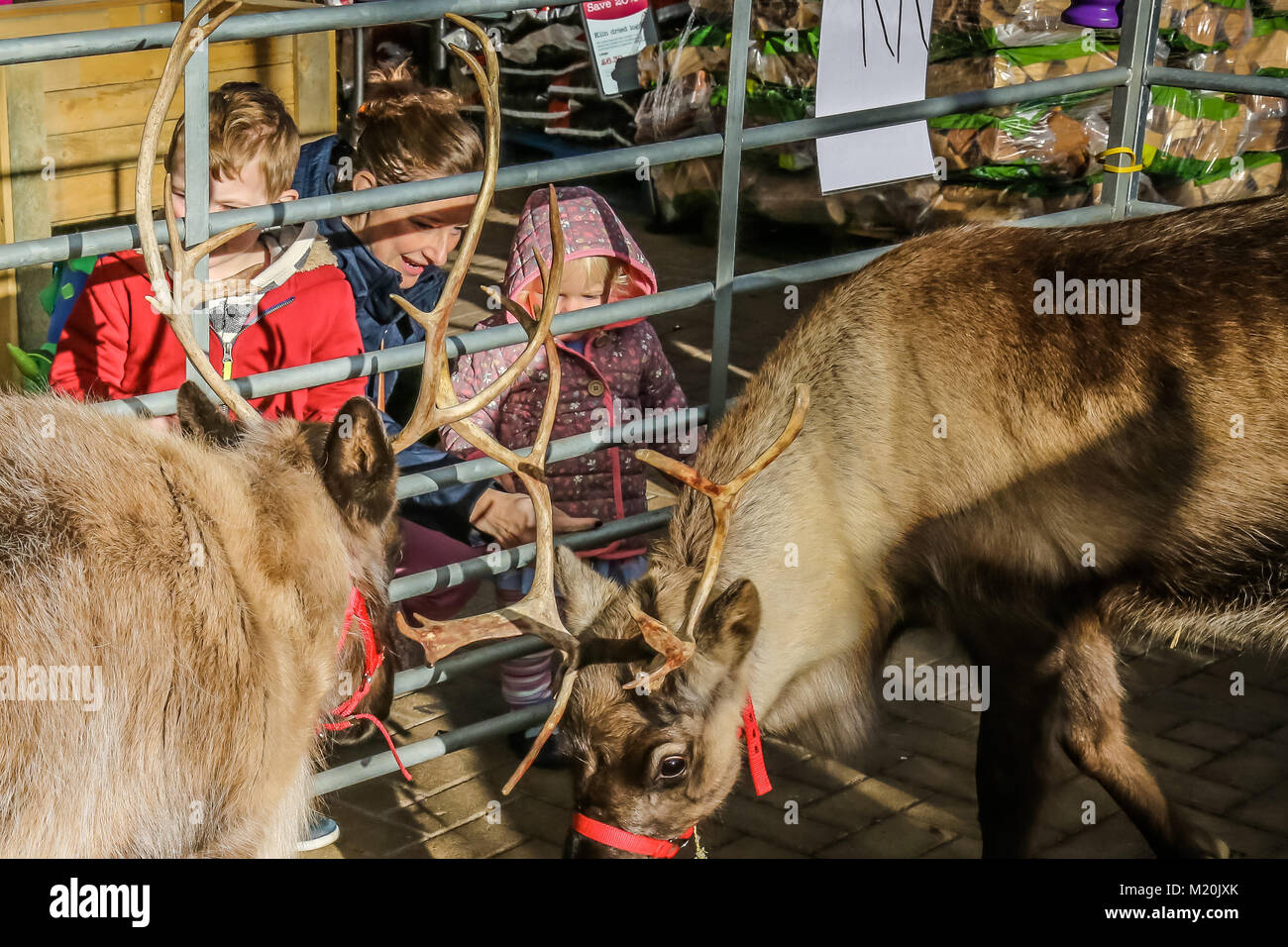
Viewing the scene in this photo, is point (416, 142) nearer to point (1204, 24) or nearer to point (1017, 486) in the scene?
point (1017, 486)

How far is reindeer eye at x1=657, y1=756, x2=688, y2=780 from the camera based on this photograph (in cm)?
285

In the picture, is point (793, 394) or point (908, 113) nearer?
point (793, 394)

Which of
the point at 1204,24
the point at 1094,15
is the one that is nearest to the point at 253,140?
the point at 1094,15

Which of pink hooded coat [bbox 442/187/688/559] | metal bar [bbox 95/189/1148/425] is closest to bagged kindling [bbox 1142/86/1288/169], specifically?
metal bar [bbox 95/189/1148/425]

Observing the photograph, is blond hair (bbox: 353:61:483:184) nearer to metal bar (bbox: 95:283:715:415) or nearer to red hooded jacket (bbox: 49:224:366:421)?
red hooded jacket (bbox: 49:224:366:421)

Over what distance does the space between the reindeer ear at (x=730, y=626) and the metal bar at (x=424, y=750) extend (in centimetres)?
78

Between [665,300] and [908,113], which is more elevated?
[908,113]

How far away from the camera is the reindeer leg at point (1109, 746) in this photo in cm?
334

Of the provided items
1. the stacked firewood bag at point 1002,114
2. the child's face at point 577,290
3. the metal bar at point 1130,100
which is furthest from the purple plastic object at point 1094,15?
the child's face at point 577,290

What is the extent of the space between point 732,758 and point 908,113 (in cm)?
194

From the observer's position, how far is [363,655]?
8.81 ft
